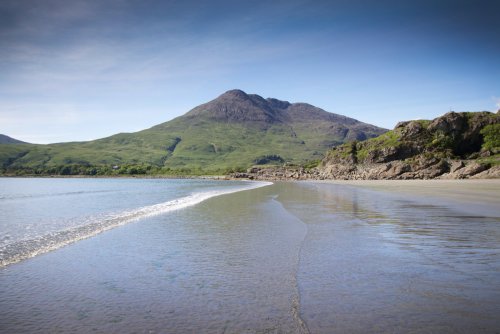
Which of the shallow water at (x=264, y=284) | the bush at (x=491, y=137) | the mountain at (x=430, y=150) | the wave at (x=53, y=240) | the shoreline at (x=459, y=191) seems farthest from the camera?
the bush at (x=491, y=137)

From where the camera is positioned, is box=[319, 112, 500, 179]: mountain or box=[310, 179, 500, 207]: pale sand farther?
box=[319, 112, 500, 179]: mountain

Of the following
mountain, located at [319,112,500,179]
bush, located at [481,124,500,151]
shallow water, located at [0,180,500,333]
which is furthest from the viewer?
bush, located at [481,124,500,151]

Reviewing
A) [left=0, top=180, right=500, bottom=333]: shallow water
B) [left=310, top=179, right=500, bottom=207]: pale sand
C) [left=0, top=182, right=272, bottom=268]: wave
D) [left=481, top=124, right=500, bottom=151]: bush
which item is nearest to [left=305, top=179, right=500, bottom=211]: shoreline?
[left=310, top=179, right=500, bottom=207]: pale sand

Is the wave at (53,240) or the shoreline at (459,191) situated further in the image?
the shoreline at (459,191)

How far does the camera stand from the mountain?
91188 mm

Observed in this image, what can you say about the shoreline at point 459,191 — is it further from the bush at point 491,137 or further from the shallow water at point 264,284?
the bush at point 491,137

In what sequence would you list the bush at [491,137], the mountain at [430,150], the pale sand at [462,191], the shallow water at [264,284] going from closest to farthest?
the shallow water at [264,284]
the pale sand at [462,191]
the mountain at [430,150]
the bush at [491,137]

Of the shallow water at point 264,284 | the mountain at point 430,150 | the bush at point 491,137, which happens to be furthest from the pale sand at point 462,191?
the bush at point 491,137

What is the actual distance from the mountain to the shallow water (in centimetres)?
7844

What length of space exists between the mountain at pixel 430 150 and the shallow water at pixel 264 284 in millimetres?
78445

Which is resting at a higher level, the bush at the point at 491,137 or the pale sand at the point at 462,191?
the bush at the point at 491,137

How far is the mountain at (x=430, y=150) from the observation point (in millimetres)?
91188

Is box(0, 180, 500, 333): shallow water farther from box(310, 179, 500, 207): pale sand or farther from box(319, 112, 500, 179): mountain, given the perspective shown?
box(319, 112, 500, 179): mountain

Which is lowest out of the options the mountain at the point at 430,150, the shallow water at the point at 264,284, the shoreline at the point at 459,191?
the shoreline at the point at 459,191
